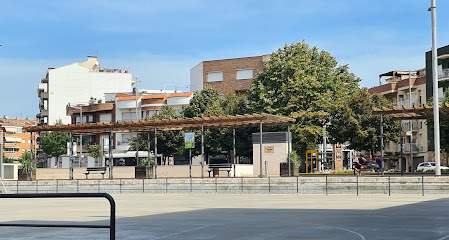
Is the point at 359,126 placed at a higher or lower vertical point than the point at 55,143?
higher

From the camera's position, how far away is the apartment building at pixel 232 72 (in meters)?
93.8

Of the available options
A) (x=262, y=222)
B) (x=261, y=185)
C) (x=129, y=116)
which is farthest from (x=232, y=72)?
(x=262, y=222)

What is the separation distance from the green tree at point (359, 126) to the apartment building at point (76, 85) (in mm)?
64427

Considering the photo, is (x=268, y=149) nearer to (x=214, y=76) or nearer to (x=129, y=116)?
(x=214, y=76)

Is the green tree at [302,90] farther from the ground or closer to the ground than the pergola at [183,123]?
farther from the ground

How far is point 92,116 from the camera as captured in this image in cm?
10688

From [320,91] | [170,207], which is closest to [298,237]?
[170,207]

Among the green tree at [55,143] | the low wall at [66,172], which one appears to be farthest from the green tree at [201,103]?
the low wall at [66,172]

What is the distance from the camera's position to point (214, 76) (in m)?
96.8

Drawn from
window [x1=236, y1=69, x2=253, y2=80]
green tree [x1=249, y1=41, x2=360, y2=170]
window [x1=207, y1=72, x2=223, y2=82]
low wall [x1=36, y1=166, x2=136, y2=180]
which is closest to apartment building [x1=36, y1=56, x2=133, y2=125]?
window [x1=207, y1=72, x2=223, y2=82]

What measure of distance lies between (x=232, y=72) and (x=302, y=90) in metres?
39.4

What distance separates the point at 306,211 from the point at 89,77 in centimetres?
10078

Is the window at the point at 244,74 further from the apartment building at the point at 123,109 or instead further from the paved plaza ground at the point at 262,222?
the paved plaza ground at the point at 262,222

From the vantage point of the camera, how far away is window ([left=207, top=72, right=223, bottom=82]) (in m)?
96.1
